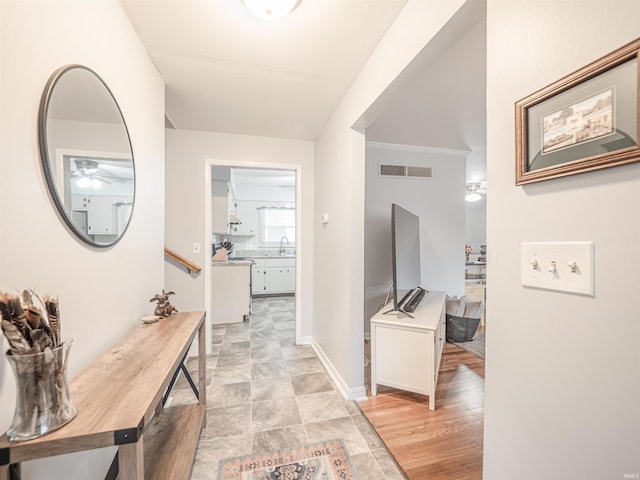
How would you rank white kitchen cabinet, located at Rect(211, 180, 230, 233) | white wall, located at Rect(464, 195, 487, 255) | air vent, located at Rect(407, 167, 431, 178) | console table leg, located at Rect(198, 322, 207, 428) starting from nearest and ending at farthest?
console table leg, located at Rect(198, 322, 207, 428)
air vent, located at Rect(407, 167, 431, 178)
white kitchen cabinet, located at Rect(211, 180, 230, 233)
white wall, located at Rect(464, 195, 487, 255)

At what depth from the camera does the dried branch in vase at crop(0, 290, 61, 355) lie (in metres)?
0.61

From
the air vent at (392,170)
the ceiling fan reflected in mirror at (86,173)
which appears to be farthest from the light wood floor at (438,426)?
the air vent at (392,170)

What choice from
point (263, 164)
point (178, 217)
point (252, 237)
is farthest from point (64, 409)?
point (252, 237)

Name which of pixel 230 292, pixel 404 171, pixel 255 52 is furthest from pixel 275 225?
pixel 255 52

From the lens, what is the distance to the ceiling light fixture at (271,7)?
1260 millimetres

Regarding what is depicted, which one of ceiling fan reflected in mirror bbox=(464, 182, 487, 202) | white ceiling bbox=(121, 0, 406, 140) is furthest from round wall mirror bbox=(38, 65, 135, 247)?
ceiling fan reflected in mirror bbox=(464, 182, 487, 202)

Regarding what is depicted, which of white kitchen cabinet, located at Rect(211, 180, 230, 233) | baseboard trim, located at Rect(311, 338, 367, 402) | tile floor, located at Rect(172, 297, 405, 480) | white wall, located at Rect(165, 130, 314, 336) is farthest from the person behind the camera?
white kitchen cabinet, located at Rect(211, 180, 230, 233)

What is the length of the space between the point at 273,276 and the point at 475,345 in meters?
3.99

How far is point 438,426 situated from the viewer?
180 cm

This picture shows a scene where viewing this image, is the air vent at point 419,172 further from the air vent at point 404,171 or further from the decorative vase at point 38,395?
the decorative vase at point 38,395

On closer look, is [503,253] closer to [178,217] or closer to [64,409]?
[64,409]

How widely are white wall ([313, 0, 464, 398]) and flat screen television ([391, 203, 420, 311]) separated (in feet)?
0.97

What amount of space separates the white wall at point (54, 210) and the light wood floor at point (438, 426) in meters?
1.56

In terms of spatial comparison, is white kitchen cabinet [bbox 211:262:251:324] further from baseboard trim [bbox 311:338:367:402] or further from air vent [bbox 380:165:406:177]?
air vent [bbox 380:165:406:177]
